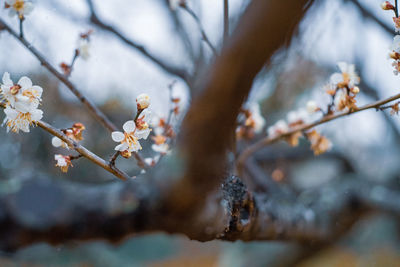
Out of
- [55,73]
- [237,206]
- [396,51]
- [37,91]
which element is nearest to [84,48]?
[55,73]

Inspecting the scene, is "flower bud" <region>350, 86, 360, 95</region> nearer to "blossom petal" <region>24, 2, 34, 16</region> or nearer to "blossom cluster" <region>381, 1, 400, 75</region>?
"blossom cluster" <region>381, 1, 400, 75</region>

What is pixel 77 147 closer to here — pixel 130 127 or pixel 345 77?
pixel 130 127

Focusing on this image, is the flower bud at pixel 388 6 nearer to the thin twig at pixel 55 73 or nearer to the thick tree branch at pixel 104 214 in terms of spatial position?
the thick tree branch at pixel 104 214

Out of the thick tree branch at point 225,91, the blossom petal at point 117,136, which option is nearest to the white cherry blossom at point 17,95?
the blossom petal at point 117,136

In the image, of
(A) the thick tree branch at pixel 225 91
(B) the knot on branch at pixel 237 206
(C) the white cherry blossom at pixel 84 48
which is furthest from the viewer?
(C) the white cherry blossom at pixel 84 48

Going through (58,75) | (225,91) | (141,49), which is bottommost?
(225,91)

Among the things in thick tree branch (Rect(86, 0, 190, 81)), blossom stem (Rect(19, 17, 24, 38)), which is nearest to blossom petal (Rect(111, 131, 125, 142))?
blossom stem (Rect(19, 17, 24, 38))
